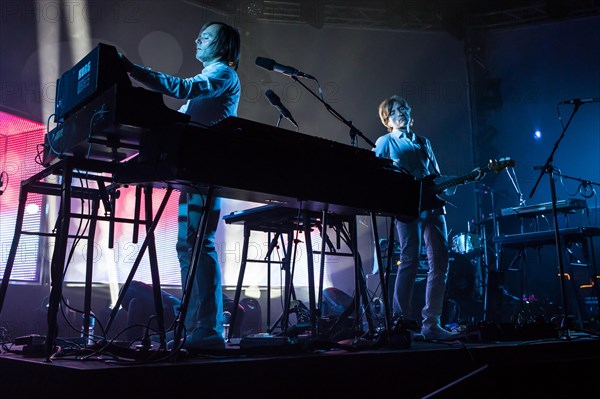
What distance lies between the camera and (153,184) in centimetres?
228

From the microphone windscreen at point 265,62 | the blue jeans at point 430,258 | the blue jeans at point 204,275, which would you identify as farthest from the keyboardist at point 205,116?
the blue jeans at point 430,258

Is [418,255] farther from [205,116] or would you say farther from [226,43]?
[226,43]

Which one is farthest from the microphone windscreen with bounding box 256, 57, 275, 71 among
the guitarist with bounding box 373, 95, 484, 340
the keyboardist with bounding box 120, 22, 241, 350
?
the guitarist with bounding box 373, 95, 484, 340

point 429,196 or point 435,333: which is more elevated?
point 429,196

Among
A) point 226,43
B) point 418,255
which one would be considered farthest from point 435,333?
point 226,43

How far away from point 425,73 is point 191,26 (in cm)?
374

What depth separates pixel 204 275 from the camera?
2480mm

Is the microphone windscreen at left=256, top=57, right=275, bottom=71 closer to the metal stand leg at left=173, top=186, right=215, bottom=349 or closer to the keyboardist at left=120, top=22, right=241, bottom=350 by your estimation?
the keyboardist at left=120, top=22, right=241, bottom=350

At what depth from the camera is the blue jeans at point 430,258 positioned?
12.6ft

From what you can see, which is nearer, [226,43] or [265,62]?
[226,43]

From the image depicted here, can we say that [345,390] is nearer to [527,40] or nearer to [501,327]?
[501,327]

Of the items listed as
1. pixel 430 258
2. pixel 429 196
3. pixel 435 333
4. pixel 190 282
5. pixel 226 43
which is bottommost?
pixel 435 333

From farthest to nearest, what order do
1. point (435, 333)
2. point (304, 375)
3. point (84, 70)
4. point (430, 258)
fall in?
point (430, 258) < point (435, 333) < point (84, 70) < point (304, 375)

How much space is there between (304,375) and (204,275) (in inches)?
27.9
